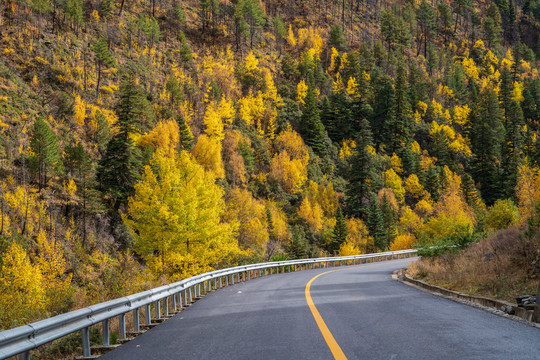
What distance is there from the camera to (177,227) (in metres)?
25.3

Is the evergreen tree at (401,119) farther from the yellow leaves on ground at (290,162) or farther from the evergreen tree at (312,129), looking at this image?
the yellow leaves on ground at (290,162)

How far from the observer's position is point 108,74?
6625 centimetres

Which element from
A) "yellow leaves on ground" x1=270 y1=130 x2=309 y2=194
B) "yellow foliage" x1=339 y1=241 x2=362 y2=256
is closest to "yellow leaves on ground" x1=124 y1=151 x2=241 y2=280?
"yellow foliage" x1=339 y1=241 x2=362 y2=256

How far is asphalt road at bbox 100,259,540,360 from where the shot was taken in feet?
15.4

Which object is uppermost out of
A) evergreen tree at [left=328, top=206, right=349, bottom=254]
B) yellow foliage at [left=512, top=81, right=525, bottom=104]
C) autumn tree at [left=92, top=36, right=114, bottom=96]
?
yellow foliage at [left=512, top=81, right=525, bottom=104]

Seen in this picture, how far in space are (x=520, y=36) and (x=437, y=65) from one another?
83650 millimetres

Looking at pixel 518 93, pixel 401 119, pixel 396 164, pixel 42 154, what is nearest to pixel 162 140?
pixel 42 154

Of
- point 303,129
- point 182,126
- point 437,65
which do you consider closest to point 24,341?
point 182,126

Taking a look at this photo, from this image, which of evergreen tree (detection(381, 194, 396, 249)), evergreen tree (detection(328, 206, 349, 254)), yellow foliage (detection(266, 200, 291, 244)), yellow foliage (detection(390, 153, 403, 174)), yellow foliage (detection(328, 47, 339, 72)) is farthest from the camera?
yellow foliage (detection(328, 47, 339, 72))

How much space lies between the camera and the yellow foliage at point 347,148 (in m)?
92.0

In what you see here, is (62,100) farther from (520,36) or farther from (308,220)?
(520,36)

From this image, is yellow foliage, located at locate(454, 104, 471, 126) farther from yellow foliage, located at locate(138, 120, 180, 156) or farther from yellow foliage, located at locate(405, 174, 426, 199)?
yellow foliage, located at locate(138, 120, 180, 156)

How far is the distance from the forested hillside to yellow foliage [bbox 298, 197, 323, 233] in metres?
0.29

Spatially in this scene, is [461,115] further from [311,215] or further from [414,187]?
[311,215]
